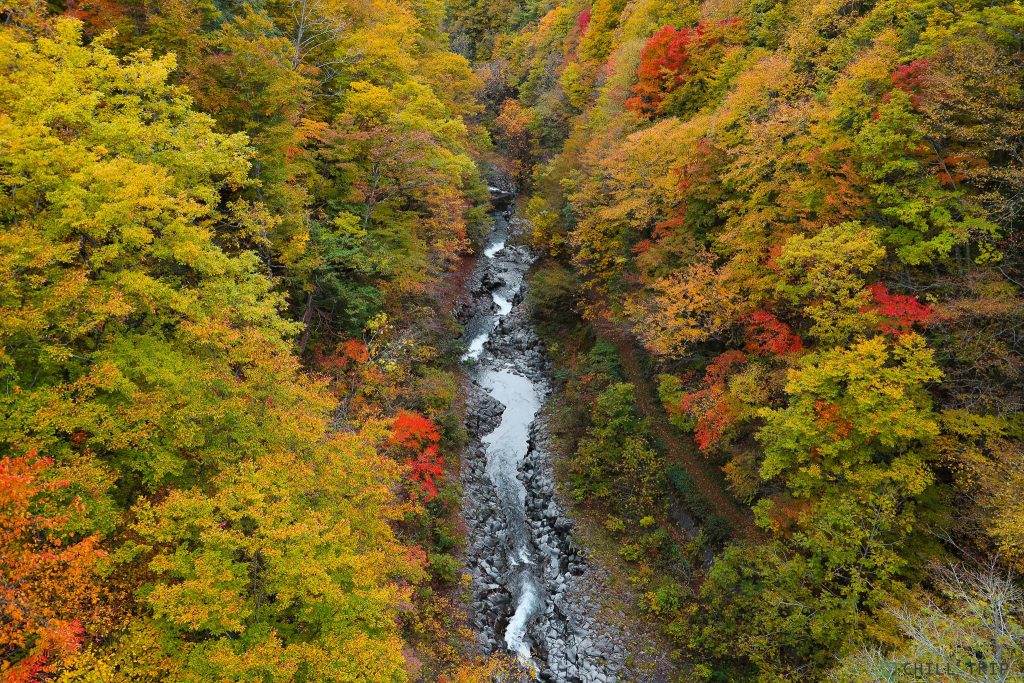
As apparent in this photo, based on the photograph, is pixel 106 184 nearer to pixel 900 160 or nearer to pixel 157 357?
pixel 157 357

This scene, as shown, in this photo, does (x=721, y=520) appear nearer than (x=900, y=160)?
No

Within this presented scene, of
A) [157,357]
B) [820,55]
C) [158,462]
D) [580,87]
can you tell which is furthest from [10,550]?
[580,87]

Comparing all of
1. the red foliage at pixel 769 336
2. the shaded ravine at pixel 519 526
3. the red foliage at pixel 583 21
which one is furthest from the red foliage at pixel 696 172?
the red foliage at pixel 583 21

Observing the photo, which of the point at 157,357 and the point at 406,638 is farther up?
the point at 157,357

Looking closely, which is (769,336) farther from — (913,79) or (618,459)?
(618,459)

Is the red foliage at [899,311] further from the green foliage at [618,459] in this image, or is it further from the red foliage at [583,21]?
the red foliage at [583,21]

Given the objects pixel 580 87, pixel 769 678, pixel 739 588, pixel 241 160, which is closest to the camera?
pixel 769 678
